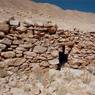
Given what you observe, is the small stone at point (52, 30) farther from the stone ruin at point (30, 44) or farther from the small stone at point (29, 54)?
the small stone at point (29, 54)

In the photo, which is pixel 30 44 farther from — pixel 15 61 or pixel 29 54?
pixel 15 61

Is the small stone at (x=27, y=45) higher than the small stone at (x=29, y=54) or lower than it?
higher

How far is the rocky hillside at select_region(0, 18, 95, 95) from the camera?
5.63 metres

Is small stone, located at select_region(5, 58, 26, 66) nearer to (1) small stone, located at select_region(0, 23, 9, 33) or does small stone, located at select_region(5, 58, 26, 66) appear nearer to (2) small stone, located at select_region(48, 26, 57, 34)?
(1) small stone, located at select_region(0, 23, 9, 33)

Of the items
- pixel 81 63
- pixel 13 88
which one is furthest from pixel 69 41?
pixel 13 88

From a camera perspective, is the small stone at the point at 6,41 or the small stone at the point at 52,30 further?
the small stone at the point at 52,30

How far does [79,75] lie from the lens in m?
6.68

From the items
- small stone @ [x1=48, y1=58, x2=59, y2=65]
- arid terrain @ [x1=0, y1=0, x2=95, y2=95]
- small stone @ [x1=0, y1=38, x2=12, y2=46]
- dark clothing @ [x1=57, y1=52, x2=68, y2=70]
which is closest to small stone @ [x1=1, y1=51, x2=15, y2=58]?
arid terrain @ [x1=0, y1=0, x2=95, y2=95]

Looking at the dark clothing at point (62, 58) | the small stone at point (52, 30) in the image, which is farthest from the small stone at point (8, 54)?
the dark clothing at point (62, 58)

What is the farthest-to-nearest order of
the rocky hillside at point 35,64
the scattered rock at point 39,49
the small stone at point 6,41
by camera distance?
the scattered rock at point 39,49
the small stone at point 6,41
the rocky hillside at point 35,64

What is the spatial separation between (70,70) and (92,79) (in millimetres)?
774

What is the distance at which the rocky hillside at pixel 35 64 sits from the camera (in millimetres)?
5633

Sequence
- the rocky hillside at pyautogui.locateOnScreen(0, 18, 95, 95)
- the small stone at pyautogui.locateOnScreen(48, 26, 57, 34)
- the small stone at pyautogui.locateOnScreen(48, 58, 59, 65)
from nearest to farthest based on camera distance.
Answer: the rocky hillside at pyautogui.locateOnScreen(0, 18, 95, 95), the small stone at pyautogui.locateOnScreen(48, 58, 59, 65), the small stone at pyautogui.locateOnScreen(48, 26, 57, 34)

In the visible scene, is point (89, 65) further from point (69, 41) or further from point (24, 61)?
point (24, 61)
